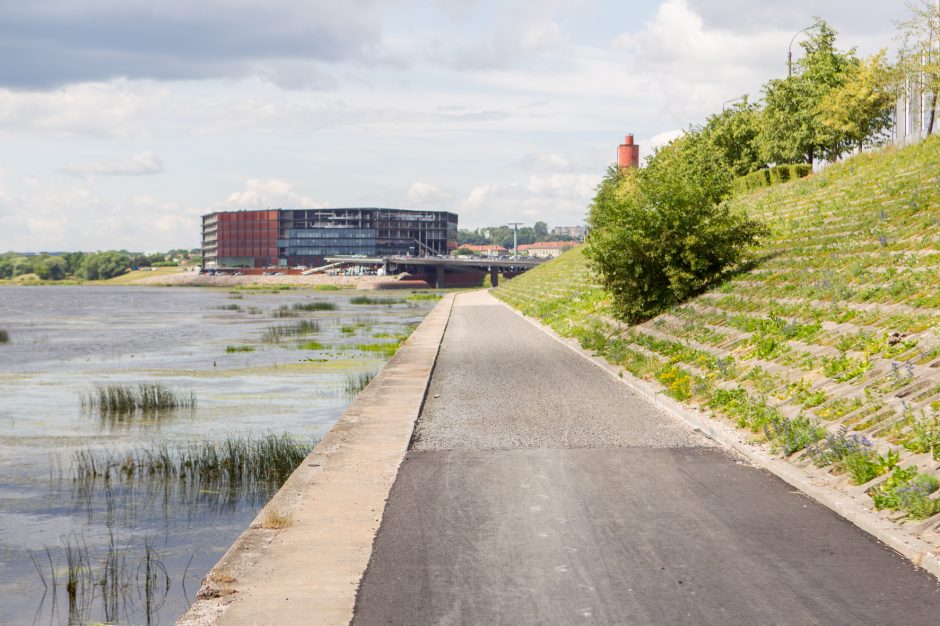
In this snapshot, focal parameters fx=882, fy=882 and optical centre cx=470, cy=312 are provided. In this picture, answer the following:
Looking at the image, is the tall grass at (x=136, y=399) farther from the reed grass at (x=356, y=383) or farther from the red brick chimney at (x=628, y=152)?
the red brick chimney at (x=628, y=152)

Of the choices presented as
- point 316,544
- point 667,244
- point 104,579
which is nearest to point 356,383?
point 667,244

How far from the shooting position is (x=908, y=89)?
46281 mm

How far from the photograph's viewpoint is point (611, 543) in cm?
782

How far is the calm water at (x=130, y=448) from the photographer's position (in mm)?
8469

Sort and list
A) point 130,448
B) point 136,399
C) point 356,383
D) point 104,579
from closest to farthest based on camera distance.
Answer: point 104,579, point 130,448, point 136,399, point 356,383

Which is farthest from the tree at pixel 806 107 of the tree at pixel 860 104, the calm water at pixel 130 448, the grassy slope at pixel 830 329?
the calm water at pixel 130 448

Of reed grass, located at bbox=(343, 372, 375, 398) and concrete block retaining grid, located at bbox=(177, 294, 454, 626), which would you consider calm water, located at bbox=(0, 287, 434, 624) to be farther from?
concrete block retaining grid, located at bbox=(177, 294, 454, 626)

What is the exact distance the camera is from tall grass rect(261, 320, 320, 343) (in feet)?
135

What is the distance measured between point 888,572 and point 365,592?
13.7ft

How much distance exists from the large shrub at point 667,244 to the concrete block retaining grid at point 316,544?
525 inches

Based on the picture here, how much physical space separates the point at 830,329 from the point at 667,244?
9956 millimetres

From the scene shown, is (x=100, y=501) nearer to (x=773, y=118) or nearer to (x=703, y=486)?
(x=703, y=486)

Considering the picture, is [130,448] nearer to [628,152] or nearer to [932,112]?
[932,112]

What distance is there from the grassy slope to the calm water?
23.8 ft
